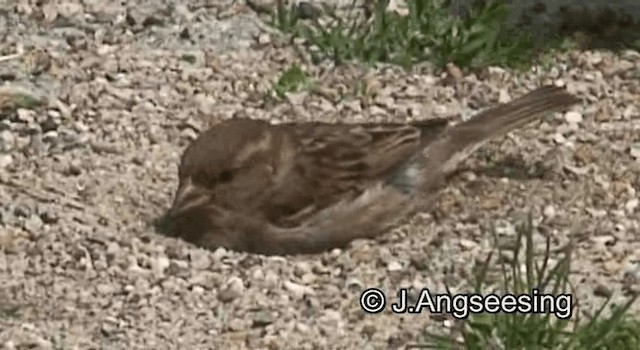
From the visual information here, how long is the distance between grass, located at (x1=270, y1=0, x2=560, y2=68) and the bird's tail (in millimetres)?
618

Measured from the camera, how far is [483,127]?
6.63 meters

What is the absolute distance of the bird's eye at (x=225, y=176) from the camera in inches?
242

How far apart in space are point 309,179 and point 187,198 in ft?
1.58

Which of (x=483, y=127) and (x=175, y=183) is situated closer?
(x=175, y=183)

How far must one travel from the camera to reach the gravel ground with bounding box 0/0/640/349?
17.9 ft

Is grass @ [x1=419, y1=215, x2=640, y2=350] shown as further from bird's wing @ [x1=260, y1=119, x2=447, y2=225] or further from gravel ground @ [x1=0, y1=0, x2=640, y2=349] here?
bird's wing @ [x1=260, y1=119, x2=447, y2=225]

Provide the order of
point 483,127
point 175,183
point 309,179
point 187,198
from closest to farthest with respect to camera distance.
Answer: point 187,198 → point 309,179 → point 175,183 → point 483,127

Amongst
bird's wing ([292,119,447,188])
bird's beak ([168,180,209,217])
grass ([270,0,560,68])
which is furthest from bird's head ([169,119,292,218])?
grass ([270,0,560,68])

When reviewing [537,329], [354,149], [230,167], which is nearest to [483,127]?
[354,149]

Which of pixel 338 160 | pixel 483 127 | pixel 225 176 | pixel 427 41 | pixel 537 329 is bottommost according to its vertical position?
pixel 537 329

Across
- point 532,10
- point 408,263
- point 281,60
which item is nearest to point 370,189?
point 408,263

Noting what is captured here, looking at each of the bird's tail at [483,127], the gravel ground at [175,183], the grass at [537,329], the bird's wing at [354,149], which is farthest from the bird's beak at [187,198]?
the grass at [537,329]

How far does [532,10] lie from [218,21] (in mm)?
1248

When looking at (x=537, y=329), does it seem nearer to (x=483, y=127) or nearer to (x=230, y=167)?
(x=230, y=167)
